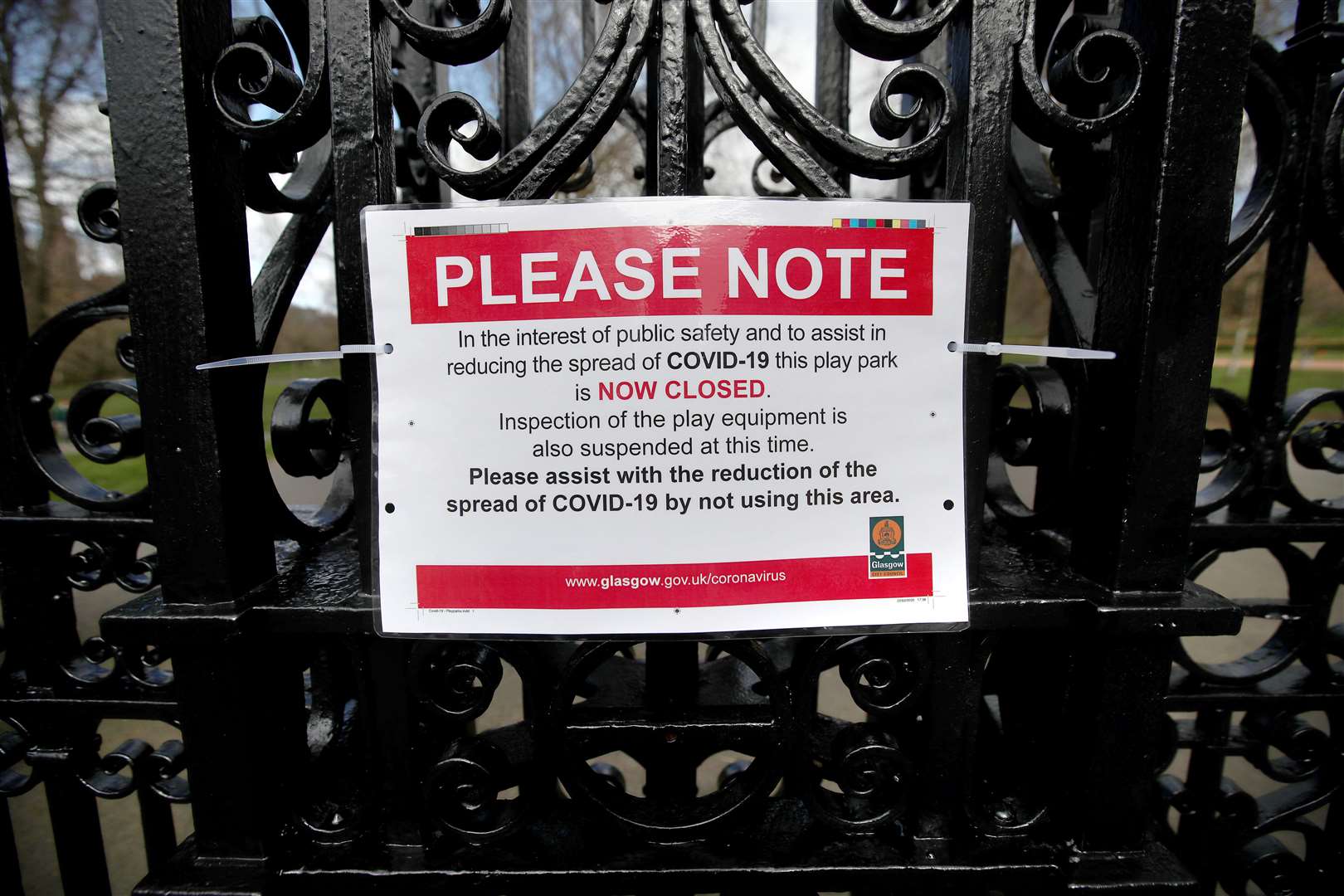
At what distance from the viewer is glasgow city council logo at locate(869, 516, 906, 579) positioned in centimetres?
106

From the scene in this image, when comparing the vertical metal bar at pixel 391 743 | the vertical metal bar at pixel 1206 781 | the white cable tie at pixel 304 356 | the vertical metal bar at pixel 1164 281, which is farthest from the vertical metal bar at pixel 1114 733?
the white cable tie at pixel 304 356

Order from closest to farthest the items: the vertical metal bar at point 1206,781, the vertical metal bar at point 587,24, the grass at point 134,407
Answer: the vertical metal bar at point 1206,781 → the vertical metal bar at point 587,24 → the grass at point 134,407

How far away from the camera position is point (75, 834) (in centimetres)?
147

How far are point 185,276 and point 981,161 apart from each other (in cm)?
130

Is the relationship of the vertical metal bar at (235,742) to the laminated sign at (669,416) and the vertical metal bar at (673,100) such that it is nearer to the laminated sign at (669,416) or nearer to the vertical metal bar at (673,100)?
the laminated sign at (669,416)

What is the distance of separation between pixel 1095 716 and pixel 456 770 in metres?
1.15

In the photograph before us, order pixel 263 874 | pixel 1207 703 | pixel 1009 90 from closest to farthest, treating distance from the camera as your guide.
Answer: pixel 1009 90
pixel 263 874
pixel 1207 703

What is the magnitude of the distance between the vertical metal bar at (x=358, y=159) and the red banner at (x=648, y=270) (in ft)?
0.33

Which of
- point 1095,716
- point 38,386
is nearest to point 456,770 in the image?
point 1095,716

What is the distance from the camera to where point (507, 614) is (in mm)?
1046

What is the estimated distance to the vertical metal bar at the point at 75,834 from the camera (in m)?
1.46

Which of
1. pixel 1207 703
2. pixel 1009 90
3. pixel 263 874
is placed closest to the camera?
pixel 1009 90

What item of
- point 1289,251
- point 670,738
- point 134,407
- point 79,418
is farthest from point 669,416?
point 134,407

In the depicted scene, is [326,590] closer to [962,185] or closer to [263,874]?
[263,874]
